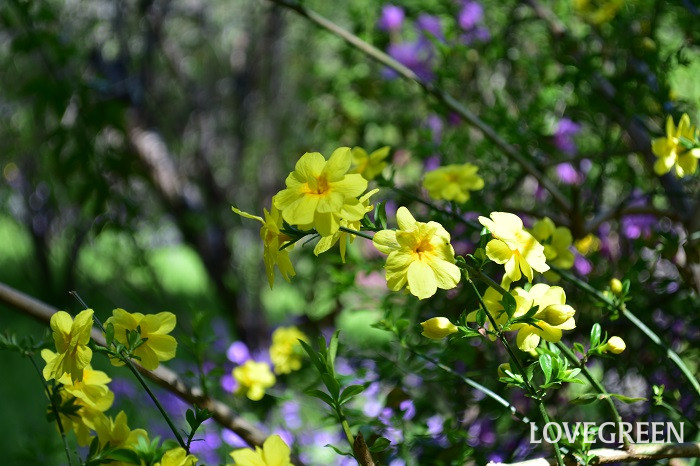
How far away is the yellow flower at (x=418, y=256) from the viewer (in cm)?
58

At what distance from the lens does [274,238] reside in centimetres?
64

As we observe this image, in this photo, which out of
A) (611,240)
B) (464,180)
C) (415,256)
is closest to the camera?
(415,256)

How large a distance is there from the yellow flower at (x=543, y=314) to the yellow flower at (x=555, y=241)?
16 cm

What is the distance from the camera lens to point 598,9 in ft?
4.82

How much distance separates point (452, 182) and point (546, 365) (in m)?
0.32

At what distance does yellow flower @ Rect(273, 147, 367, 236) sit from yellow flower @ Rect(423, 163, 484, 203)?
0.27 meters

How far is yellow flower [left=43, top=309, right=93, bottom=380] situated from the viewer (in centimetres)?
59

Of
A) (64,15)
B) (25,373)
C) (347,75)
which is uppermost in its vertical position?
(64,15)

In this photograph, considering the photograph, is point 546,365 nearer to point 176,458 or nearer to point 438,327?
point 438,327

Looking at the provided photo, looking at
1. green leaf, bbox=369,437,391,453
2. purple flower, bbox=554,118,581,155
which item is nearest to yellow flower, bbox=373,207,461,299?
green leaf, bbox=369,437,391,453

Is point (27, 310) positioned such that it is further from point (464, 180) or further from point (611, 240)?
point (611, 240)

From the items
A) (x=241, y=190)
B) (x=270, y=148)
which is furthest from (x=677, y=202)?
(x=241, y=190)

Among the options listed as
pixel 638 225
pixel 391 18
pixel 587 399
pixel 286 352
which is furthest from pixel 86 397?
pixel 391 18

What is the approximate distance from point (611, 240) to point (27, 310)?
1.14 metres
